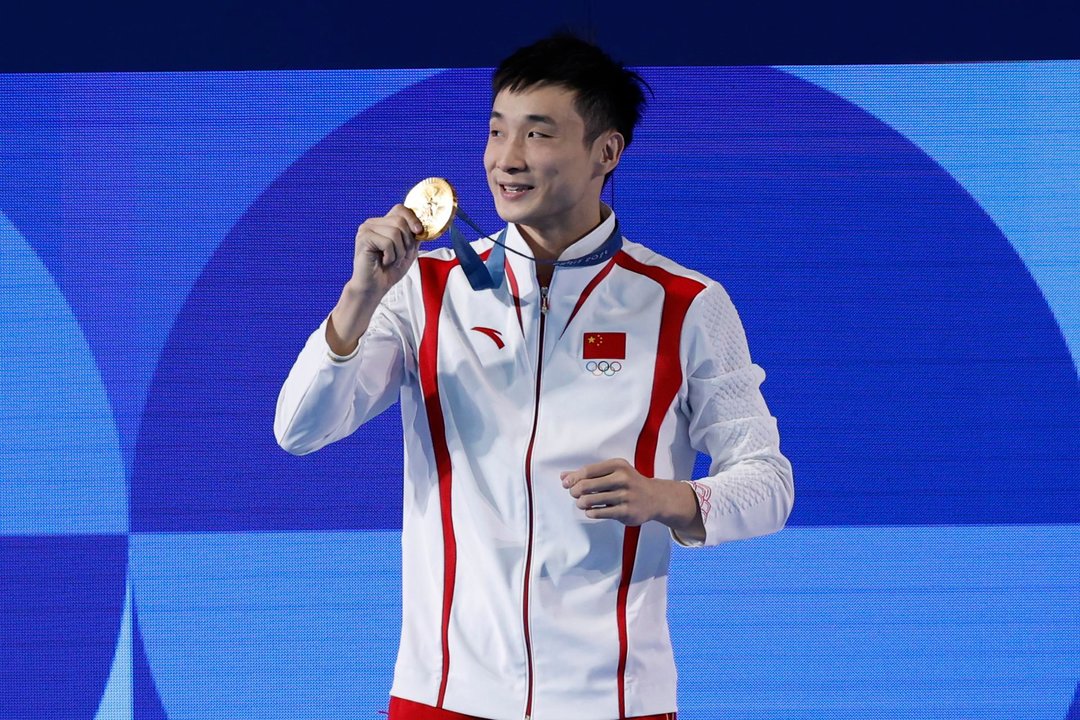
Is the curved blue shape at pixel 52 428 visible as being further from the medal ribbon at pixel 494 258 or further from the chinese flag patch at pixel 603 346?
the chinese flag patch at pixel 603 346

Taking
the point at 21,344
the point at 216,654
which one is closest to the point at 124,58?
the point at 21,344

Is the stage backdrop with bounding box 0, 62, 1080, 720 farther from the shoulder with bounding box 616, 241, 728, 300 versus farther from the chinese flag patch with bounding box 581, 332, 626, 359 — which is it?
the chinese flag patch with bounding box 581, 332, 626, 359

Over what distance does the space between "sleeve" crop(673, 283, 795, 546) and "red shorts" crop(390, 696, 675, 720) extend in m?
0.28

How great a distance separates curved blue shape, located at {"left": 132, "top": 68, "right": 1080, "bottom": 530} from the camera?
10.4 ft

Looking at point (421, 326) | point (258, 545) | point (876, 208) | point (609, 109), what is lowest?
point (258, 545)

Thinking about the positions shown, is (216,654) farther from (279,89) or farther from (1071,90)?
(1071,90)

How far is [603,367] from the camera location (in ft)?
6.28

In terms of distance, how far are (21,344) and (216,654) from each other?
94cm

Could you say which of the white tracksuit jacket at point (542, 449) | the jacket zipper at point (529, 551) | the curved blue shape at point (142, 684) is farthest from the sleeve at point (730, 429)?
the curved blue shape at point (142, 684)

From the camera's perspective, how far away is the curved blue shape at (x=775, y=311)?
125 inches

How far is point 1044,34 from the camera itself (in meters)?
3.26

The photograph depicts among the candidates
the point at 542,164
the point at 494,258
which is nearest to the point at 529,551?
the point at 494,258

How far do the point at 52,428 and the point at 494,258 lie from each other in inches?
67.8

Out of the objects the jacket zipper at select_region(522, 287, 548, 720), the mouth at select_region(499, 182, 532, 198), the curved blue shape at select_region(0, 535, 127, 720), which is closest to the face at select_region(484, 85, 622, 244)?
the mouth at select_region(499, 182, 532, 198)
